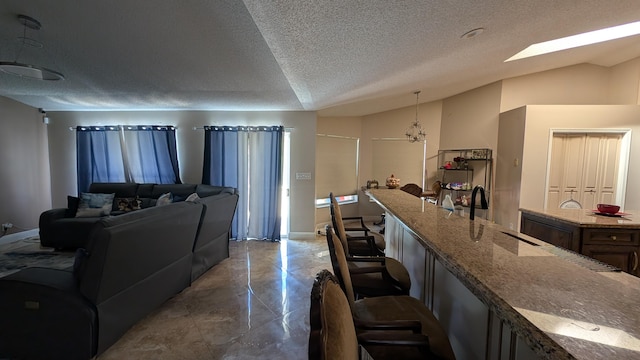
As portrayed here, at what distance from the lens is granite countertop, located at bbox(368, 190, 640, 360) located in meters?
0.49

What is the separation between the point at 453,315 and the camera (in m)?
1.28

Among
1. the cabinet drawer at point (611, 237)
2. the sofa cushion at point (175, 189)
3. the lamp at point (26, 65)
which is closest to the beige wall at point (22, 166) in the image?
the sofa cushion at point (175, 189)

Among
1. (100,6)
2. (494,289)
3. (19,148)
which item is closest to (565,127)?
(494,289)

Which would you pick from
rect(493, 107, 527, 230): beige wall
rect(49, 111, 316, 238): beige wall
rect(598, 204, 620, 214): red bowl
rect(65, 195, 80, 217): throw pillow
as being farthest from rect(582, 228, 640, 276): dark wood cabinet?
rect(65, 195, 80, 217): throw pillow

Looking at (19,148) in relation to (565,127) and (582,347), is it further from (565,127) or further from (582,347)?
(565,127)

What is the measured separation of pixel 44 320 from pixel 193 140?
11.5 feet

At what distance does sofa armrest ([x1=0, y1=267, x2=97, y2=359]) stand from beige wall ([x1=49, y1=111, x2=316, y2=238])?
3.05 m

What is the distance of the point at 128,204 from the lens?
428 centimetres

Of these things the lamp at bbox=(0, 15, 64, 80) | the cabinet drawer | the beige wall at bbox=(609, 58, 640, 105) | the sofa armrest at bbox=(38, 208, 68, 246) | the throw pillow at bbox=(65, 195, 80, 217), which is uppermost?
the beige wall at bbox=(609, 58, 640, 105)

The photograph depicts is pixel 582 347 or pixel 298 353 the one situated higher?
pixel 582 347

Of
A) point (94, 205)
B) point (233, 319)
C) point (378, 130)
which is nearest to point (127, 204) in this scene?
point (94, 205)

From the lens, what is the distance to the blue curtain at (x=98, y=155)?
471cm

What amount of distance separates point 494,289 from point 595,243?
2.25 metres

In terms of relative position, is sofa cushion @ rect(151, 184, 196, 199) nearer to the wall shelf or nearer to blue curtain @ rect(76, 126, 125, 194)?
blue curtain @ rect(76, 126, 125, 194)
